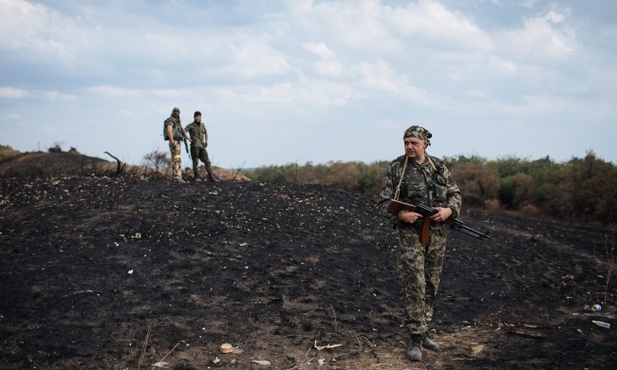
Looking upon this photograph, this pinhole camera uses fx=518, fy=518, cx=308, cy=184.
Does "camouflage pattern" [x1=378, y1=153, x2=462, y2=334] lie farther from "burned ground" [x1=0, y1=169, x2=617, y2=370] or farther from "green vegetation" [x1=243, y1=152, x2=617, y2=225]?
"green vegetation" [x1=243, y1=152, x2=617, y2=225]

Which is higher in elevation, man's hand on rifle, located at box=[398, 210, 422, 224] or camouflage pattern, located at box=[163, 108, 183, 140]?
camouflage pattern, located at box=[163, 108, 183, 140]

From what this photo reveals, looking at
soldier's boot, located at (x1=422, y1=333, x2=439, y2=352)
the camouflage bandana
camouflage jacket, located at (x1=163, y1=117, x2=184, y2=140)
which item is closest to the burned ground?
soldier's boot, located at (x1=422, y1=333, x2=439, y2=352)

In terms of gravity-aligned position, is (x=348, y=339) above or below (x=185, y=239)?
below

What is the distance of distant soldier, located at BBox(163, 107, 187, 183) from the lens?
42.1ft

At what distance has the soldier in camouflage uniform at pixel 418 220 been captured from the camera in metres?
4.90

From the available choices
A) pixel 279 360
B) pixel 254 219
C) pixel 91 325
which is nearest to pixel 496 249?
pixel 254 219

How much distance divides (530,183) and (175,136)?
644 inches

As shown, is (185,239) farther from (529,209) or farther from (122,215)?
(529,209)

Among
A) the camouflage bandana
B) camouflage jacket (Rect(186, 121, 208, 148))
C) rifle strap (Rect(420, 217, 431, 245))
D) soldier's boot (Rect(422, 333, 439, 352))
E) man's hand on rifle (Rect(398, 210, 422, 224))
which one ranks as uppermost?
camouflage jacket (Rect(186, 121, 208, 148))

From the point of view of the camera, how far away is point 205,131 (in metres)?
13.7

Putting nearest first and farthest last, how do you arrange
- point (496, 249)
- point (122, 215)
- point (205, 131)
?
point (122, 215) → point (496, 249) → point (205, 131)

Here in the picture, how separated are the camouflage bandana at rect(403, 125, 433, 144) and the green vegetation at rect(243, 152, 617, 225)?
36.1 ft

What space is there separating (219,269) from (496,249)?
647cm

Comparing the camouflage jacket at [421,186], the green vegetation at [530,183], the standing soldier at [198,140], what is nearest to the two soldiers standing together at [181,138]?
the standing soldier at [198,140]
